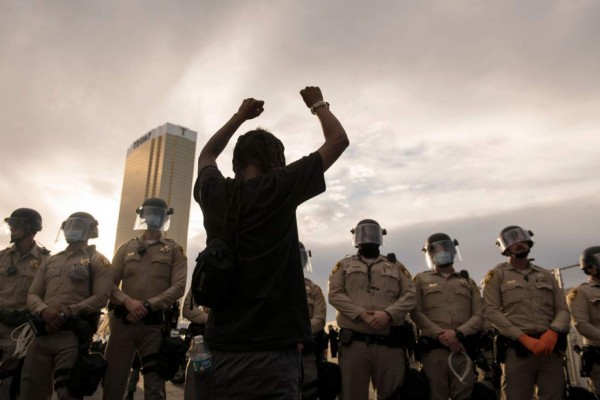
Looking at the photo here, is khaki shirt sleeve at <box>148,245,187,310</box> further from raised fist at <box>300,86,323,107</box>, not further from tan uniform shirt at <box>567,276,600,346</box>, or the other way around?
tan uniform shirt at <box>567,276,600,346</box>

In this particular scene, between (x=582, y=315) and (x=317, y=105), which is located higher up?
(x=317, y=105)

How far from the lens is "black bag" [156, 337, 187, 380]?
544 centimetres

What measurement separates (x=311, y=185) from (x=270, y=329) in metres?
0.70

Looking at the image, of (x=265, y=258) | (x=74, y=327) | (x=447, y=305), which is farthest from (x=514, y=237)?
(x=74, y=327)

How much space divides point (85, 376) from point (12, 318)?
191 centimetres

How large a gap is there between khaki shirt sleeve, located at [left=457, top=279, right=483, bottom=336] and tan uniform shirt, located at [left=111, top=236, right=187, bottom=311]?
12.5 feet

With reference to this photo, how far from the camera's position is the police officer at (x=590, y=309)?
6223 millimetres

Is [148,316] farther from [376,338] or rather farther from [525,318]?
[525,318]

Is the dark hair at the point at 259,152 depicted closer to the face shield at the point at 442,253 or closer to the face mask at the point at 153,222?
the face mask at the point at 153,222

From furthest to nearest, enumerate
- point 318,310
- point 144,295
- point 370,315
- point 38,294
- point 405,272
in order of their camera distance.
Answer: point 318,310, point 405,272, point 144,295, point 38,294, point 370,315

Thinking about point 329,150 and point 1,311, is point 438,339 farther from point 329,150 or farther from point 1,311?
point 1,311

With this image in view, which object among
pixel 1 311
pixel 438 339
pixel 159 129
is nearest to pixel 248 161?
pixel 438 339

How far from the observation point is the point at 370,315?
18.9 ft

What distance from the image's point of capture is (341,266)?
662cm
